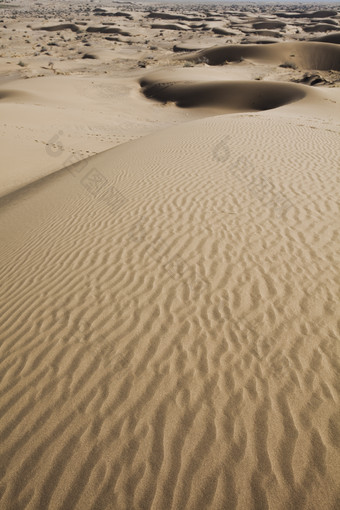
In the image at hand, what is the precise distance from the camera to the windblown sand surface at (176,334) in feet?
7.51

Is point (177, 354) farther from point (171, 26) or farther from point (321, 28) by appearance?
point (171, 26)

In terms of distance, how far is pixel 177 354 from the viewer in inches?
122

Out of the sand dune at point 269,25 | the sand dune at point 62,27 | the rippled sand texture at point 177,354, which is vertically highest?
the sand dune at point 269,25

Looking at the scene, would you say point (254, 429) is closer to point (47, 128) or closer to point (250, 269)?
point (250, 269)

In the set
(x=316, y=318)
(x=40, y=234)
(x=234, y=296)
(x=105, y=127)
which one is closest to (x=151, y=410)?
(x=234, y=296)

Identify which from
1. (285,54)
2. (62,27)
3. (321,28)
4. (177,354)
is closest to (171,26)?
(62,27)

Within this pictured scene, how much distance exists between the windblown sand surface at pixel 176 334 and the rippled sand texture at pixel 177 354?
0.6 inches

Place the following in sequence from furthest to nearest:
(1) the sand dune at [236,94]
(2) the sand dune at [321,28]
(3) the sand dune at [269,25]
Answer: (3) the sand dune at [269,25], (2) the sand dune at [321,28], (1) the sand dune at [236,94]

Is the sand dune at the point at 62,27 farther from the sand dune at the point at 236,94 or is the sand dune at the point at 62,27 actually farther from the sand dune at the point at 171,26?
the sand dune at the point at 236,94

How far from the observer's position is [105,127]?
56.3ft

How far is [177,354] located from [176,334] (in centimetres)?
25

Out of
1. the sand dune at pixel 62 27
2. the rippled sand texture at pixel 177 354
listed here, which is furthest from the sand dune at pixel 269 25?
the rippled sand texture at pixel 177 354

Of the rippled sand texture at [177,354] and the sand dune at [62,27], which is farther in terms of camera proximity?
the sand dune at [62,27]

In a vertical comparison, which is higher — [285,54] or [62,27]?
[62,27]
